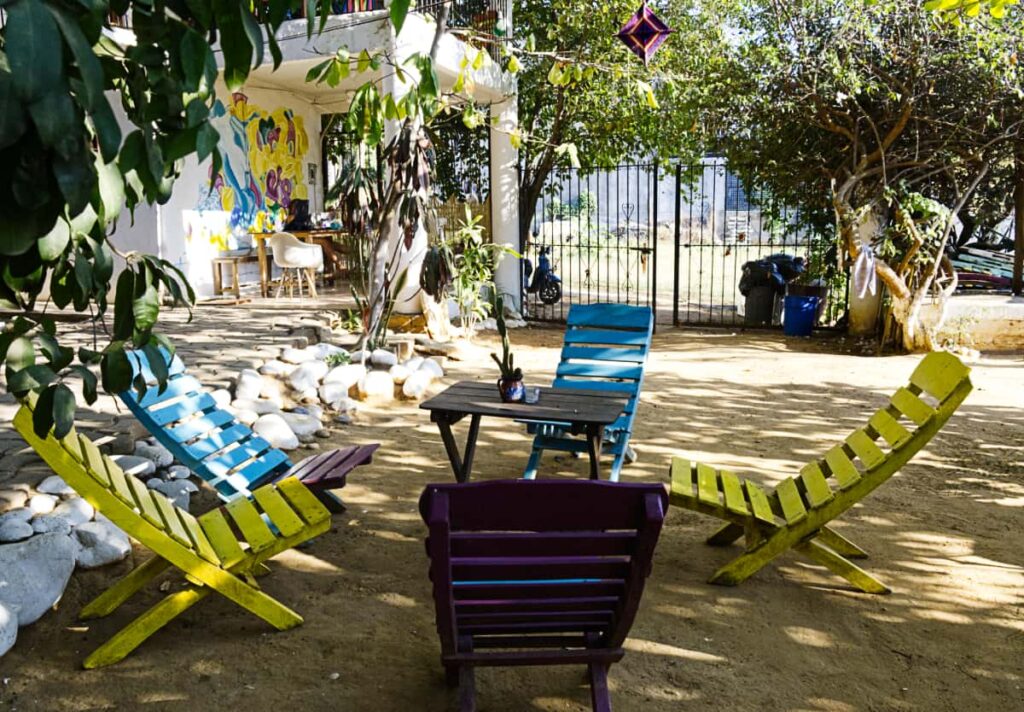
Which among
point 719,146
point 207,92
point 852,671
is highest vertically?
point 719,146

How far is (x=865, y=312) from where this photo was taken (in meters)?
10.2

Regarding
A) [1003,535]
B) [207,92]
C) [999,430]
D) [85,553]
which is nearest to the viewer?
[207,92]

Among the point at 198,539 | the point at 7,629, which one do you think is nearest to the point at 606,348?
the point at 198,539

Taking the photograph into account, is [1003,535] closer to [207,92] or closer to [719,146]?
[207,92]

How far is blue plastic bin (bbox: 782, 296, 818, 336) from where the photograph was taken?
10.5m

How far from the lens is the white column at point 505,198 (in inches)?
456

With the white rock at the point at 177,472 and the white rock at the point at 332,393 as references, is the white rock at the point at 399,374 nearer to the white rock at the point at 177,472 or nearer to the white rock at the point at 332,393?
the white rock at the point at 332,393

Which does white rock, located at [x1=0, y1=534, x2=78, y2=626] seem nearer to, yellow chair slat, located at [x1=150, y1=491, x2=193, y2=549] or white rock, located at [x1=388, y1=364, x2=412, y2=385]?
yellow chair slat, located at [x1=150, y1=491, x2=193, y2=549]

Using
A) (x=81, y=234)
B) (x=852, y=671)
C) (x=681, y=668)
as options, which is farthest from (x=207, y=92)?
(x=852, y=671)

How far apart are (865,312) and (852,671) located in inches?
312

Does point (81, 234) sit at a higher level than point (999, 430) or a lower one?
higher

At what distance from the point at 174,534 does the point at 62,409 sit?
6.10 feet

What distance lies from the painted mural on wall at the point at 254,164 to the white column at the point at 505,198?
3326 mm

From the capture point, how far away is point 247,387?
6105mm
